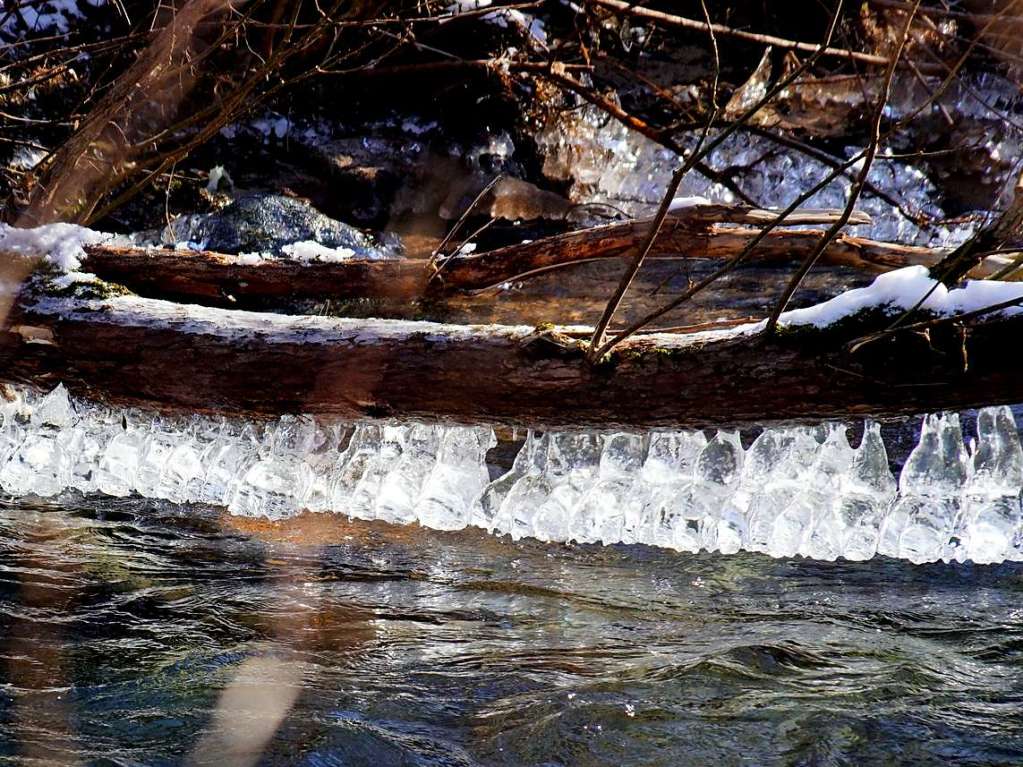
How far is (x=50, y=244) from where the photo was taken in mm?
3969

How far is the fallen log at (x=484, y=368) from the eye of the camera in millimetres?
2805

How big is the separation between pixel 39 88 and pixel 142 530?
4424 mm

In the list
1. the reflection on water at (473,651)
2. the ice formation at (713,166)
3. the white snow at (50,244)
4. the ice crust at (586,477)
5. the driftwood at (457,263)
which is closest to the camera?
the reflection on water at (473,651)

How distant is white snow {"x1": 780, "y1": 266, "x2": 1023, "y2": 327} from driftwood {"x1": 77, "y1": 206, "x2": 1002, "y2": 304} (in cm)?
112

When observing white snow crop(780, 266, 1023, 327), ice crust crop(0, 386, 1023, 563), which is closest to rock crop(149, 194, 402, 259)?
ice crust crop(0, 386, 1023, 563)

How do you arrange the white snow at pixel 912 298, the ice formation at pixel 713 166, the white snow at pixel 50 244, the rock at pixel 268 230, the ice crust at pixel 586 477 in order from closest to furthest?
the white snow at pixel 912 298 → the ice crust at pixel 586 477 → the white snow at pixel 50 244 → the rock at pixel 268 230 → the ice formation at pixel 713 166

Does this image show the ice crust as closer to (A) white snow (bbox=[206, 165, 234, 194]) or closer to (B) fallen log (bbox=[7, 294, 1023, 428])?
(B) fallen log (bbox=[7, 294, 1023, 428])

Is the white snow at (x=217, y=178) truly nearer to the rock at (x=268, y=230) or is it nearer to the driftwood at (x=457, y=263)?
the rock at (x=268, y=230)

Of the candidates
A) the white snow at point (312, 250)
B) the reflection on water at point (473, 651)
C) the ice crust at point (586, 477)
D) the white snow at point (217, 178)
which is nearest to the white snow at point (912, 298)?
the ice crust at point (586, 477)

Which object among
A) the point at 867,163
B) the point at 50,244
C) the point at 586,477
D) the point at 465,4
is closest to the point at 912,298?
the point at 867,163

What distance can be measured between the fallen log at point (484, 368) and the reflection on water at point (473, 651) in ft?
1.97

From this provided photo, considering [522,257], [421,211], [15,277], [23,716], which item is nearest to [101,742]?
[23,716]

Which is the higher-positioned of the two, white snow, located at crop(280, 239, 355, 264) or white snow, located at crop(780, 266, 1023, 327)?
white snow, located at crop(280, 239, 355, 264)

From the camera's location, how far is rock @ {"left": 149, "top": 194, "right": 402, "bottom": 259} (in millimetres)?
6246
